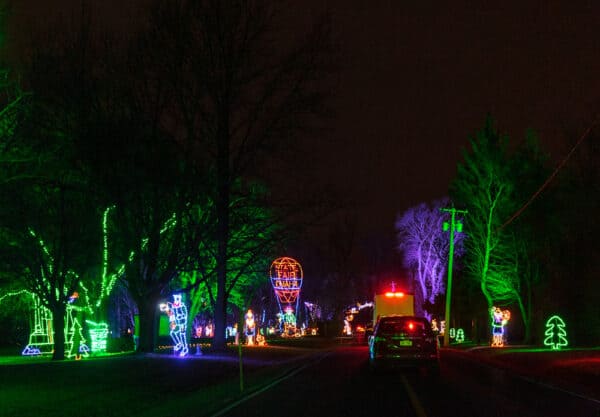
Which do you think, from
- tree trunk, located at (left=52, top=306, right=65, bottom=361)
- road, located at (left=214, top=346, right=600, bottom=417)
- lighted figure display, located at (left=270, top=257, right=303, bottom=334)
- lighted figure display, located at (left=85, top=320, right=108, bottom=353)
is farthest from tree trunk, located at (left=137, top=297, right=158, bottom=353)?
lighted figure display, located at (left=270, top=257, right=303, bottom=334)

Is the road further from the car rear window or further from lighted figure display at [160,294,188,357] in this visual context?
lighted figure display at [160,294,188,357]

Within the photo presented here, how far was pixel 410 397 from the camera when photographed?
15984mm

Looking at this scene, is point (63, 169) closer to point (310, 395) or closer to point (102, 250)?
point (102, 250)

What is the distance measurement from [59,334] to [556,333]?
23.7 m

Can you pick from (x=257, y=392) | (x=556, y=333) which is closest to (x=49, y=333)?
(x=257, y=392)

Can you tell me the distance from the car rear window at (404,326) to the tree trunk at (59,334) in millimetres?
13247

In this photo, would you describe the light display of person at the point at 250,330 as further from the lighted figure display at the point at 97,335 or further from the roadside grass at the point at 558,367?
the roadside grass at the point at 558,367

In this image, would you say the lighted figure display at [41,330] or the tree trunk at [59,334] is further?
the lighted figure display at [41,330]

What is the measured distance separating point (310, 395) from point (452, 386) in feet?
13.3

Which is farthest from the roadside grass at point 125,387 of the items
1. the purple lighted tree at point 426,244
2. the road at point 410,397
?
the purple lighted tree at point 426,244

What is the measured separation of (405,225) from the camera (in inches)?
2803

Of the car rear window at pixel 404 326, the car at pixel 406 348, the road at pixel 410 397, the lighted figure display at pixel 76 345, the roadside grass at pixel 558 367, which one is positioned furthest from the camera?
the lighted figure display at pixel 76 345

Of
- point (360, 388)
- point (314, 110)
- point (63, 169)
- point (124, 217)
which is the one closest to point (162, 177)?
point (124, 217)

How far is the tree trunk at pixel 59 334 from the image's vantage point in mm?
29000
